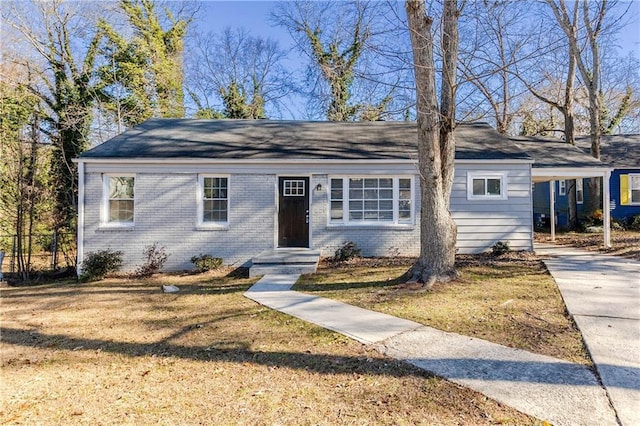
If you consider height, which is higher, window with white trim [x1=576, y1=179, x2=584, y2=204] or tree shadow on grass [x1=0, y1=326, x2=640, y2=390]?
window with white trim [x1=576, y1=179, x2=584, y2=204]

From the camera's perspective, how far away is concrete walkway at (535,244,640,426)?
3.03m

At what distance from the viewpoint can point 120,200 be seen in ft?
32.7

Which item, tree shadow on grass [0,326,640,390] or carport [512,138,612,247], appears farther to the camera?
carport [512,138,612,247]

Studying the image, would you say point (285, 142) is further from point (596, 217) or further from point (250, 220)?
point (596, 217)

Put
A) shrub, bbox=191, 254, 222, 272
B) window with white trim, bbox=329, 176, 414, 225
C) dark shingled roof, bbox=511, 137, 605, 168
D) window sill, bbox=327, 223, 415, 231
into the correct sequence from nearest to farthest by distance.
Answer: shrub, bbox=191, 254, 222, 272, window sill, bbox=327, 223, 415, 231, window with white trim, bbox=329, 176, 414, 225, dark shingled roof, bbox=511, 137, 605, 168

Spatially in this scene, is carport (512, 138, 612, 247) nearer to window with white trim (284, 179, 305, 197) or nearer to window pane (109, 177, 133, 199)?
window with white trim (284, 179, 305, 197)

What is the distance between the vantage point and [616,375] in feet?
10.6

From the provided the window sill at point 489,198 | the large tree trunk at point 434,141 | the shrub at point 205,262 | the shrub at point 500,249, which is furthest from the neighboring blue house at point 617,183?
the shrub at point 205,262

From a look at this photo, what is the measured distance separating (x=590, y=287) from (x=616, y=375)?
3885 millimetres

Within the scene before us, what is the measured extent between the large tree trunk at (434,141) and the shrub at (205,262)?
5.25 m

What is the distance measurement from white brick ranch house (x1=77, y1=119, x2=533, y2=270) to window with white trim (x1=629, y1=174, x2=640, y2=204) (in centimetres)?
1084

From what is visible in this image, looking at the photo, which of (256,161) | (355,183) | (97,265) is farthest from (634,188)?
(97,265)

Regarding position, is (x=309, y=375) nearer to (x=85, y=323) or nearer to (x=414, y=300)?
(x=414, y=300)

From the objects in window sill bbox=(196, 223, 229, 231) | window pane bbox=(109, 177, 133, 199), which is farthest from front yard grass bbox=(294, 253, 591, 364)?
window pane bbox=(109, 177, 133, 199)
